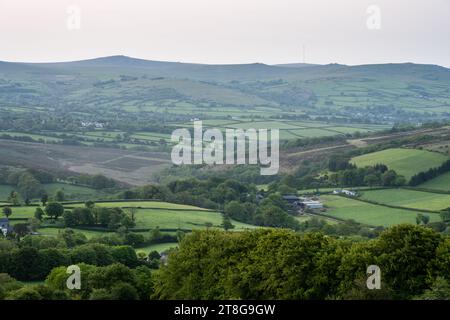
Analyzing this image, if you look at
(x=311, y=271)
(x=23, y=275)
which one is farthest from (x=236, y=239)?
(x=23, y=275)

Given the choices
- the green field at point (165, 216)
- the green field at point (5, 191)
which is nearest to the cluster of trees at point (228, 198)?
the green field at point (165, 216)

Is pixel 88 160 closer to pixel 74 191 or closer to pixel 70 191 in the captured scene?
pixel 74 191

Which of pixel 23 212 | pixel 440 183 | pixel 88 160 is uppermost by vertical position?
pixel 23 212

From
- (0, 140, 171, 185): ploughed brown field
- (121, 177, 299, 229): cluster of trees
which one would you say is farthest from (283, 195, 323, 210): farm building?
(0, 140, 171, 185): ploughed brown field

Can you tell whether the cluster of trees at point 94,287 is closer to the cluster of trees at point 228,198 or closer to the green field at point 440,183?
the cluster of trees at point 228,198

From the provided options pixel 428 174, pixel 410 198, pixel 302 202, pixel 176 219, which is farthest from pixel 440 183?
pixel 176 219

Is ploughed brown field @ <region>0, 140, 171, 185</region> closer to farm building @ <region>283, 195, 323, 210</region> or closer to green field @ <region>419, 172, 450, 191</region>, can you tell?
farm building @ <region>283, 195, 323, 210</region>

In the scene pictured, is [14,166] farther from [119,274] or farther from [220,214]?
[119,274]
